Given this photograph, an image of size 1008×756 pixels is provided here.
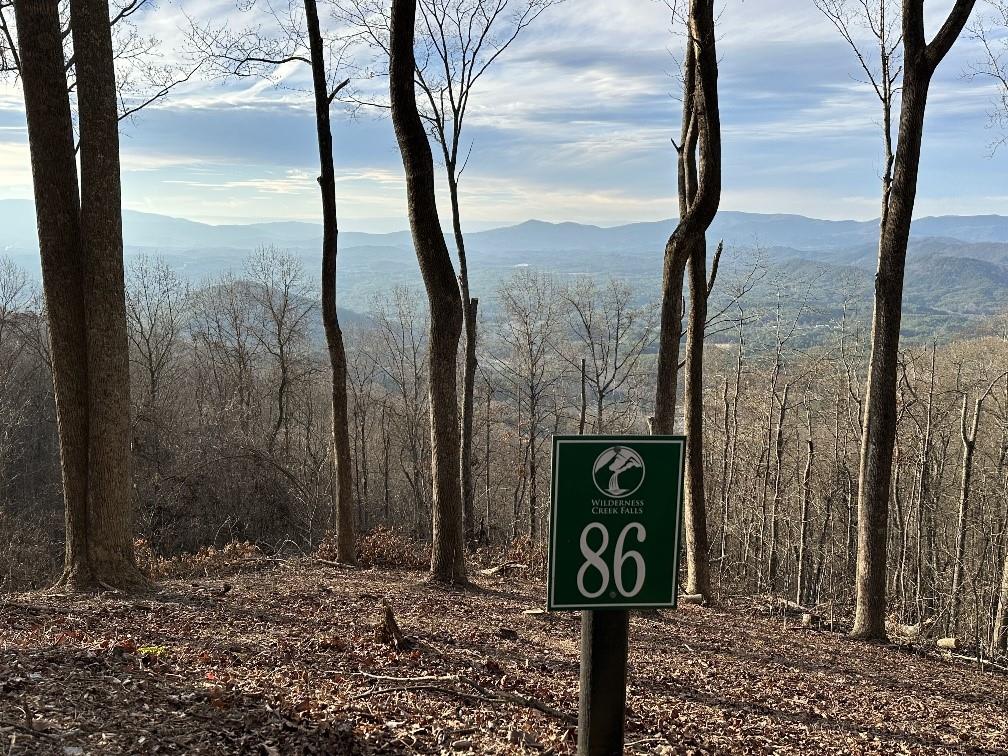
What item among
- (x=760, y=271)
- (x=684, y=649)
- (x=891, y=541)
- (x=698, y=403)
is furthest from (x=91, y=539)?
(x=891, y=541)

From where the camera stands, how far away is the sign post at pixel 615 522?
2.27 metres

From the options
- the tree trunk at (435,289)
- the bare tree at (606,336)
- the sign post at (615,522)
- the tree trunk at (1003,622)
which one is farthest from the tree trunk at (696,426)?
the bare tree at (606,336)

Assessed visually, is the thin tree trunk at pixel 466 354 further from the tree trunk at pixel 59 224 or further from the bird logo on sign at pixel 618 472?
the bird logo on sign at pixel 618 472

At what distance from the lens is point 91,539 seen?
777 cm

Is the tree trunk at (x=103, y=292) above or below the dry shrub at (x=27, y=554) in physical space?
above

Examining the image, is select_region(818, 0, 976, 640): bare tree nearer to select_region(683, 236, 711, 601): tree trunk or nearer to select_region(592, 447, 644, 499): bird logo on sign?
select_region(683, 236, 711, 601): tree trunk

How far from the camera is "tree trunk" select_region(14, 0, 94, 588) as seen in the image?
7.29 meters

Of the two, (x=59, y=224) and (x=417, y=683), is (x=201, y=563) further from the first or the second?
(x=417, y=683)

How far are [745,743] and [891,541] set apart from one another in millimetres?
25371

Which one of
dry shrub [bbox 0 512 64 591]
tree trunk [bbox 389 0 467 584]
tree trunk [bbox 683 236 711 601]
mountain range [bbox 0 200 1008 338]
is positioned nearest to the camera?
tree trunk [bbox 389 0 467 584]

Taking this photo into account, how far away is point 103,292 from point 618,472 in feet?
22.9

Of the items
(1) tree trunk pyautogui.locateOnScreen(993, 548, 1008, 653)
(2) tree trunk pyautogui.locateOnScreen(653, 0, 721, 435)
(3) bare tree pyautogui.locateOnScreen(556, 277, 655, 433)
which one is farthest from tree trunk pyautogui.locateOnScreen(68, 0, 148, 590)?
(3) bare tree pyautogui.locateOnScreen(556, 277, 655, 433)

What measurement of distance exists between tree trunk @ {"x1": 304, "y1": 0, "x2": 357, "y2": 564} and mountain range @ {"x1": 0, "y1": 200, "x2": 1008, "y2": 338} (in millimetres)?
8466

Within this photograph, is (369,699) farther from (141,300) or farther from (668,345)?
(141,300)
